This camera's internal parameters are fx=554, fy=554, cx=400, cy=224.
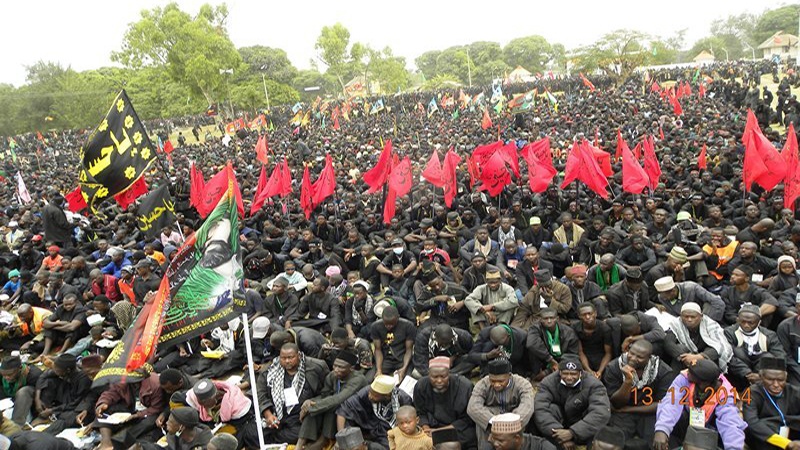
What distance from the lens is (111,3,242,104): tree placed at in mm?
42781

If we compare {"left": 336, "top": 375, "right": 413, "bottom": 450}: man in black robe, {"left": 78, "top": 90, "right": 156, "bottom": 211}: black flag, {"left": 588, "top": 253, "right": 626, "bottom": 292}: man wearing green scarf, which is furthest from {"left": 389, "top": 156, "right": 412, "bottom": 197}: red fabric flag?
{"left": 336, "top": 375, "right": 413, "bottom": 450}: man in black robe

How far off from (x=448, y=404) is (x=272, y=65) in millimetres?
62457

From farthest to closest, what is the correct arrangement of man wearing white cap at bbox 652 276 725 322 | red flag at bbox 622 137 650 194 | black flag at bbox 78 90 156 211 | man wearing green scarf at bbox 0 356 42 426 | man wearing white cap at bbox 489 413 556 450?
red flag at bbox 622 137 650 194, black flag at bbox 78 90 156 211, man wearing white cap at bbox 652 276 725 322, man wearing green scarf at bbox 0 356 42 426, man wearing white cap at bbox 489 413 556 450

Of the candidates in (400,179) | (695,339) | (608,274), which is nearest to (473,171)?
(400,179)

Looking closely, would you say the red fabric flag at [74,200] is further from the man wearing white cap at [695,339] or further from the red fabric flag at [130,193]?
the man wearing white cap at [695,339]

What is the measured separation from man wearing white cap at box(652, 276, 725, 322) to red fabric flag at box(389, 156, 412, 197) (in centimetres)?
566

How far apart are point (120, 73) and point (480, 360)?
74313mm

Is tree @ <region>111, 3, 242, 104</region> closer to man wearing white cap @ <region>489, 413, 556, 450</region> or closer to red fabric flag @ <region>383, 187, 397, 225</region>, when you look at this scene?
red fabric flag @ <region>383, 187, 397, 225</region>

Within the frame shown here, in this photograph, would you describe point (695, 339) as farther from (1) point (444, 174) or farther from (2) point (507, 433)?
(1) point (444, 174)

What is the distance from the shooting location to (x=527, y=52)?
87.4m

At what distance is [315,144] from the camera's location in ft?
85.7

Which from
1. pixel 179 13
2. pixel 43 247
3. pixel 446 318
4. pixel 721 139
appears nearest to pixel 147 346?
pixel 446 318

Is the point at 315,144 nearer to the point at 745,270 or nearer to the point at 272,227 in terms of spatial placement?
the point at 272,227

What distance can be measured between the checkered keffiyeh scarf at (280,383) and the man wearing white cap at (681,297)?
13.1ft
